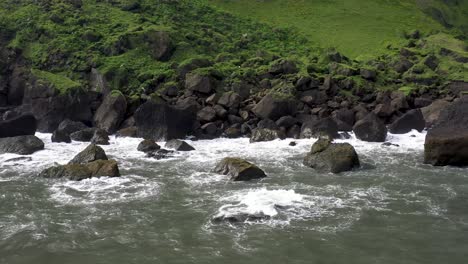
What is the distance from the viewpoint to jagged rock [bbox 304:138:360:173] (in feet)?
83.7

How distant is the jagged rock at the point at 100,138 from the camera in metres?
34.2

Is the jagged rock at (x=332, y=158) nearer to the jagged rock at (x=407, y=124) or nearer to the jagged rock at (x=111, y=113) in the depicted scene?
the jagged rock at (x=407, y=124)

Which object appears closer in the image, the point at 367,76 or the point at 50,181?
the point at 50,181

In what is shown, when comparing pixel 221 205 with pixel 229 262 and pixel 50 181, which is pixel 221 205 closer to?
pixel 229 262

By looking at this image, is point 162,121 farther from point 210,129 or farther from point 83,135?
point 83,135

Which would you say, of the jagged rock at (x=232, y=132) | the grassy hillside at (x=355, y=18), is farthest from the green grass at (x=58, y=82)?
the grassy hillside at (x=355, y=18)

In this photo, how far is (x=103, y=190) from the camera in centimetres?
2238

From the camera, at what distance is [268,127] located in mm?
35719

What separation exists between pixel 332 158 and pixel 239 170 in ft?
17.4

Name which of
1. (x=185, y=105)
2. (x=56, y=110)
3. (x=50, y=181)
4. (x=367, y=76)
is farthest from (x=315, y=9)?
(x=50, y=181)

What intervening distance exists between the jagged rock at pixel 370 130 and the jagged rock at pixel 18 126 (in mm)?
22643

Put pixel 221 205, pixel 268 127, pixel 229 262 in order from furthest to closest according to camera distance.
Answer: pixel 268 127 < pixel 221 205 < pixel 229 262

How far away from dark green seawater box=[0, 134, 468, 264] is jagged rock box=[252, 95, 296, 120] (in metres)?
9.29

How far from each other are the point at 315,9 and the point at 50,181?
5588 centimetres
